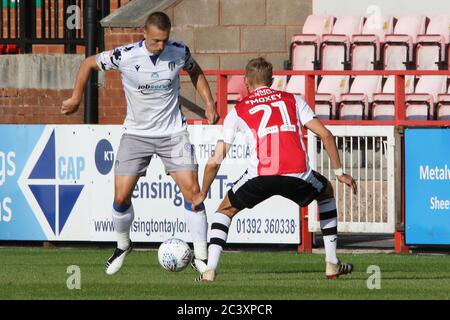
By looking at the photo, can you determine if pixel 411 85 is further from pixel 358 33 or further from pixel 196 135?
pixel 196 135

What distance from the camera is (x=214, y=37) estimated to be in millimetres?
21938

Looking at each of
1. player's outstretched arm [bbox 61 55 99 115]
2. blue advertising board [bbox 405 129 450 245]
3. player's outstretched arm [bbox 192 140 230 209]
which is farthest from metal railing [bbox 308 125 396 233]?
player's outstretched arm [bbox 192 140 230 209]

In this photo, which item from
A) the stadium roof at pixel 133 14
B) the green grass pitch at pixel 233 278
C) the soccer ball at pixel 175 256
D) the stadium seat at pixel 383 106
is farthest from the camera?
the stadium roof at pixel 133 14

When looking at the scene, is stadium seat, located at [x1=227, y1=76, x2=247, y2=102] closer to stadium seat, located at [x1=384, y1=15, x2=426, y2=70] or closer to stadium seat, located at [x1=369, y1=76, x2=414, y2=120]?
stadium seat, located at [x1=369, y1=76, x2=414, y2=120]

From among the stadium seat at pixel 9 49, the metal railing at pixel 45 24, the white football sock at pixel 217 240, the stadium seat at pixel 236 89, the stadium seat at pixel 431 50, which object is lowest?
the white football sock at pixel 217 240

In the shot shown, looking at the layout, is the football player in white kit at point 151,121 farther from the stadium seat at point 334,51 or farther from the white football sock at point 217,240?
the stadium seat at point 334,51

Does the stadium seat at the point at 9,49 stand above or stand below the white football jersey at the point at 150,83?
above

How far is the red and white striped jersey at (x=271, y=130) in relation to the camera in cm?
1220

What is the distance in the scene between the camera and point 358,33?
2227cm

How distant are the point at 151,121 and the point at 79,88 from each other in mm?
697

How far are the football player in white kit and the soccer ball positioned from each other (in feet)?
0.64

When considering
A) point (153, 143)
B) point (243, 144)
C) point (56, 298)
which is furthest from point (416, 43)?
point (56, 298)

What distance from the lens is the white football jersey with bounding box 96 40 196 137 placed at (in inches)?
517

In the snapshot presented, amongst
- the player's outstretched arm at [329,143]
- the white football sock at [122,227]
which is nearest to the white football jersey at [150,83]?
the white football sock at [122,227]
